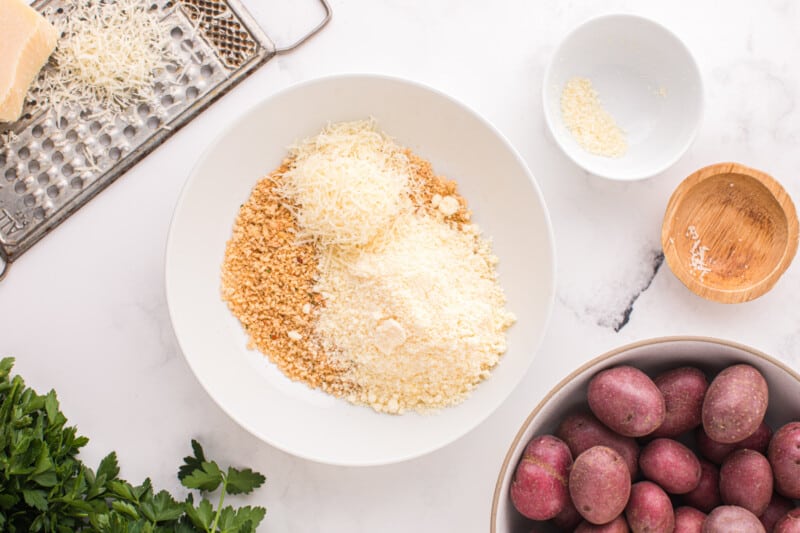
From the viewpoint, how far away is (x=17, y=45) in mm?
1215

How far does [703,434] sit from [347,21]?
3.28ft

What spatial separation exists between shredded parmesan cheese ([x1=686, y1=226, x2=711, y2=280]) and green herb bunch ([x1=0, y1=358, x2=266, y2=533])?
90 centimetres

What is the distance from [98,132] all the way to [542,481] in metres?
0.99

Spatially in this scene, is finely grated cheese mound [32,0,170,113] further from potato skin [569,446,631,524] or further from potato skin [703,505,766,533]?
potato skin [703,505,766,533]

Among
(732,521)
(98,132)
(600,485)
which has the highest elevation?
(98,132)

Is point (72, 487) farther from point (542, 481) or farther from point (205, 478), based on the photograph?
point (542, 481)

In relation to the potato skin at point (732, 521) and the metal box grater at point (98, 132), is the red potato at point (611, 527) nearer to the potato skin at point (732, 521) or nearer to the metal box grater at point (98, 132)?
the potato skin at point (732, 521)

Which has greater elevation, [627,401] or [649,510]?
[627,401]

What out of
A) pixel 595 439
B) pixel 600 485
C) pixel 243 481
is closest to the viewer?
pixel 600 485

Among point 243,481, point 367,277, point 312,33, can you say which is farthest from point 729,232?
point 243,481

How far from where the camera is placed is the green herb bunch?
1.15m

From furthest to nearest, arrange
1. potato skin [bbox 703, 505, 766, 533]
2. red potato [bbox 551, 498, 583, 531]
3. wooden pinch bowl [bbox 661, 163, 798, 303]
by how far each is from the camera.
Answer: wooden pinch bowl [bbox 661, 163, 798, 303] < red potato [bbox 551, 498, 583, 531] < potato skin [bbox 703, 505, 766, 533]

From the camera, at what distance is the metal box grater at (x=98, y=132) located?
1302 millimetres

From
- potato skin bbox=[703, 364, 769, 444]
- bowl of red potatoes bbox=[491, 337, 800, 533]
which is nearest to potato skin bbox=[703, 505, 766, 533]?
bowl of red potatoes bbox=[491, 337, 800, 533]
